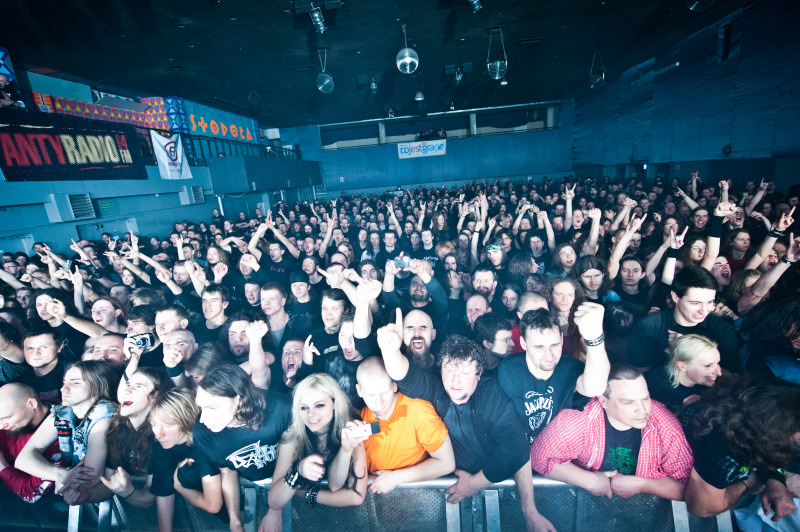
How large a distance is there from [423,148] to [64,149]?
15146mm

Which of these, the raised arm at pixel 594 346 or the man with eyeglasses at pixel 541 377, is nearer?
the raised arm at pixel 594 346

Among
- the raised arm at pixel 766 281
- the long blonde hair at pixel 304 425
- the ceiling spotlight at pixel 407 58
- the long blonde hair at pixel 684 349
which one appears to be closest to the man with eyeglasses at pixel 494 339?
the long blonde hair at pixel 684 349

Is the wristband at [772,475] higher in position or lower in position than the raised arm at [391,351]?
lower

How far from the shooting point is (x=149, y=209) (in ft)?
32.5

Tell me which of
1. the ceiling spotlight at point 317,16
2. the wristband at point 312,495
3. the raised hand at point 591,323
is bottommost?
the wristband at point 312,495

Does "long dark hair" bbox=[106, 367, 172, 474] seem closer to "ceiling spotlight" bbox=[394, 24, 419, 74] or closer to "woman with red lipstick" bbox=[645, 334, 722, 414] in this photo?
"woman with red lipstick" bbox=[645, 334, 722, 414]

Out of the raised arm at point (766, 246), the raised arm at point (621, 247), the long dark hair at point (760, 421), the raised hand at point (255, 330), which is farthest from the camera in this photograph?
the raised arm at point (621, 247)

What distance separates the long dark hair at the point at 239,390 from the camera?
2.04 m

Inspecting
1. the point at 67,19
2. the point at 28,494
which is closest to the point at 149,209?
the point at 67,19

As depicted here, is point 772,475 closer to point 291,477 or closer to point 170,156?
point 291,477

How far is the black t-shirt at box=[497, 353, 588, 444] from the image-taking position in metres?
2.23

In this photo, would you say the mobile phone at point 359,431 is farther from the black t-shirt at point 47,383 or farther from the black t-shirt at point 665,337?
the black t-shirt at point 47,383

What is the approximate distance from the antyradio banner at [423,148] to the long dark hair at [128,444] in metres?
18.6

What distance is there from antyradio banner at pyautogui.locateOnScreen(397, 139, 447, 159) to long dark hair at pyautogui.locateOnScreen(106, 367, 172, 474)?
1859cm
